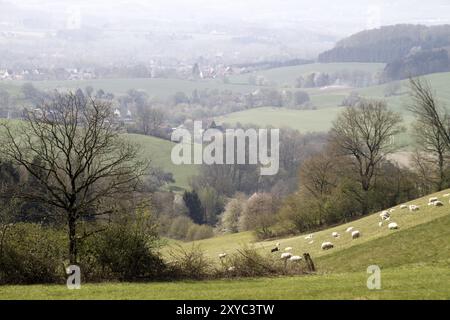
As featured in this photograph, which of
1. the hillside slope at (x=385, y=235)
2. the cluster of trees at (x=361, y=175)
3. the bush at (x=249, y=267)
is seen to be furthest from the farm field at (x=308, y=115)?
the bush at (x=249, y=267)

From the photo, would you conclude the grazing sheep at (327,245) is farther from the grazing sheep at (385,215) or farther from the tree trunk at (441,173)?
the tree trunk at (441,173)

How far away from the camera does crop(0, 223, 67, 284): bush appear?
67.0 feet

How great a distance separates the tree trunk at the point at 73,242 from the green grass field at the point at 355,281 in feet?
7.87

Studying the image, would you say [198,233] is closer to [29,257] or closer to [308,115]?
[29,257]

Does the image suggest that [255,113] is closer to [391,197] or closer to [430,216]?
[391,197]

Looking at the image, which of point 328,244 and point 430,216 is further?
point 328,244

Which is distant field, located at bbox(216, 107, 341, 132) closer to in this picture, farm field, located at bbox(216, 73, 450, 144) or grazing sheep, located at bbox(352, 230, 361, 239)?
farm field, located at bbox(216, 73, 450, 144)

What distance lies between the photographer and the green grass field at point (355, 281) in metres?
15.6

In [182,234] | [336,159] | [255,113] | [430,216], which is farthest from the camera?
[255,113]

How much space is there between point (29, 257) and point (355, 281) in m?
11.5

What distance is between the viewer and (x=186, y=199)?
99688 millimetres
